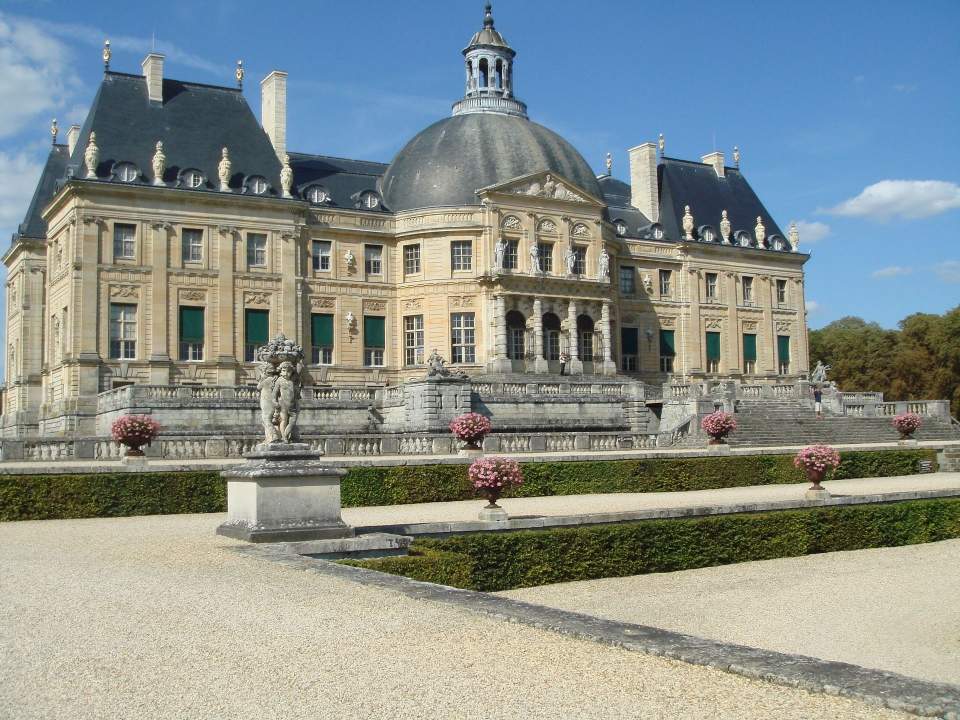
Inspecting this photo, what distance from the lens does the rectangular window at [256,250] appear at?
4481cm

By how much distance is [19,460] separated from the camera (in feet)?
92.3

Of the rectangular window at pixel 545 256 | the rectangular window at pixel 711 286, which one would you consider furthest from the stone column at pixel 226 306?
the rectangular window at pixel 711 286

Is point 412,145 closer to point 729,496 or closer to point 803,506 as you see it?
point 729,496

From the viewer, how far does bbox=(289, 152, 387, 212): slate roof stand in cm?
4850

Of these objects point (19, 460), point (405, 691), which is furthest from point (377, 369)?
point (405, 691)

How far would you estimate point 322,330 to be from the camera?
46.5m

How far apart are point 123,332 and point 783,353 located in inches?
1414

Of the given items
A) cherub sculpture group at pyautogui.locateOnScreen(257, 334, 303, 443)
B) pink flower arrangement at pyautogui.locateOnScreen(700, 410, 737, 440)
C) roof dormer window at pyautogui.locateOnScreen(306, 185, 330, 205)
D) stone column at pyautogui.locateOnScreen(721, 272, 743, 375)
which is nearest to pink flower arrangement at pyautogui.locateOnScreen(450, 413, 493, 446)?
pink flower arrangement at pyautogui.locateOnScreen(700, 410, 737, 440)

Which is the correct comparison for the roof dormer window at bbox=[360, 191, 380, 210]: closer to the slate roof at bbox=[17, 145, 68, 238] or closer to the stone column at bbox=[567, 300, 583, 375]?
the stone column at bbox=[567, 300, 583, 375]

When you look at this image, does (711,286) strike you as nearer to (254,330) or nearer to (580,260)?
(580,260)

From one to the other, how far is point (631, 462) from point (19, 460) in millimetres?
16235

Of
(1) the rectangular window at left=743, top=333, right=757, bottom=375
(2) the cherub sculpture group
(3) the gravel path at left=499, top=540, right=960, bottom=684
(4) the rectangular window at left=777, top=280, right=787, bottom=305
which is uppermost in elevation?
(4) the rectangular window at left=777, top=280, right=787, bottom=305

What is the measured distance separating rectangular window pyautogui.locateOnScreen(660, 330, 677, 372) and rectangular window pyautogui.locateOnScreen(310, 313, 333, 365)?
18.3 meters

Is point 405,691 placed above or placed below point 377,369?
below
